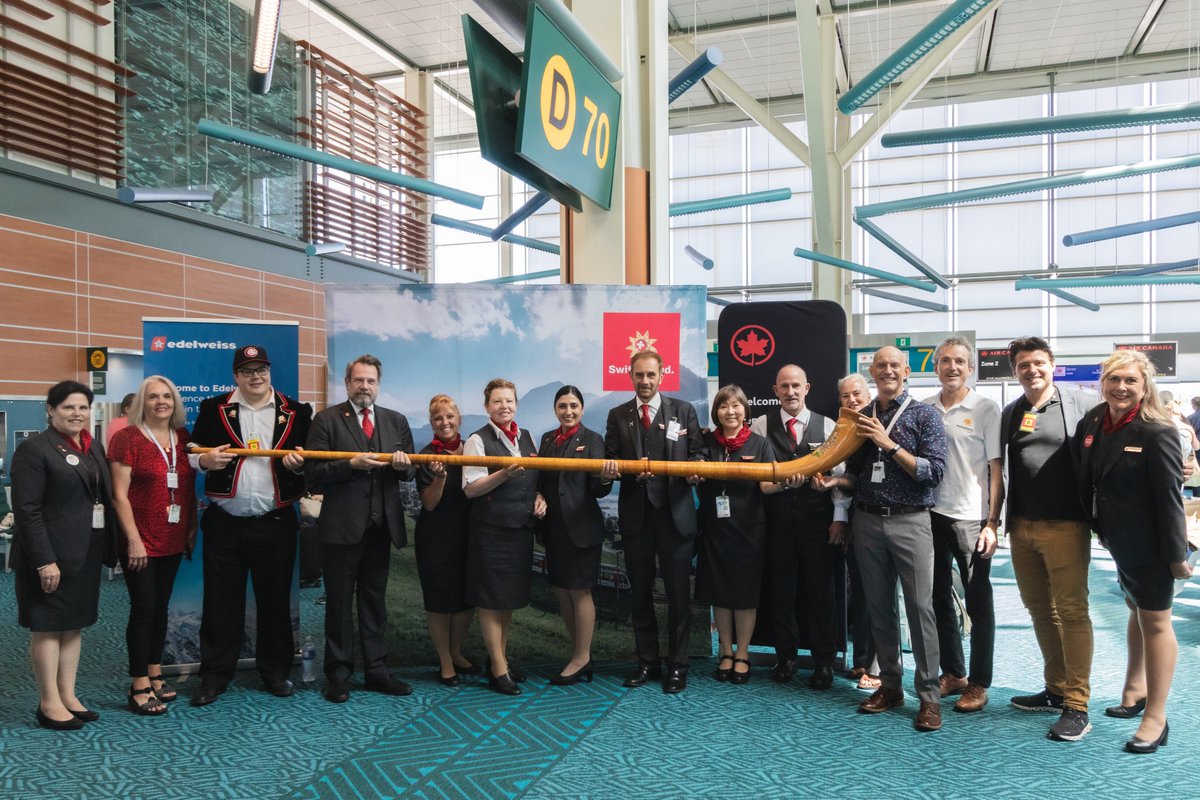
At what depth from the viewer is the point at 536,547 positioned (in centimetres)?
468

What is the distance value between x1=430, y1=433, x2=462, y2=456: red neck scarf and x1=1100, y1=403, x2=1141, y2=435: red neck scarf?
3120 millimetres

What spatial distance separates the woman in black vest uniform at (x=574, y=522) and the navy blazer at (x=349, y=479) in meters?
0.77

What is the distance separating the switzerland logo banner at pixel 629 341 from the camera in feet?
16.0

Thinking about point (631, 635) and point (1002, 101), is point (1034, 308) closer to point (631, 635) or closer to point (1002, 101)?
point (1002, 101)

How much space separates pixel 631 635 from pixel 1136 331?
1778cm

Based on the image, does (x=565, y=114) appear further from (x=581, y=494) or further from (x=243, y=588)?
(x=243, y=588)

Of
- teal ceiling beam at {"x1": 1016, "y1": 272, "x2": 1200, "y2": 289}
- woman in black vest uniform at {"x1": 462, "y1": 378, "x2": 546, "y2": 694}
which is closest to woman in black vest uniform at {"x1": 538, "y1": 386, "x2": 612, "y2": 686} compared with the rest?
woman in black vest uniform at {"x1": 462, "y1": 378, "x2": 546, "y2": 694}

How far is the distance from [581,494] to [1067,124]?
12.6 ft

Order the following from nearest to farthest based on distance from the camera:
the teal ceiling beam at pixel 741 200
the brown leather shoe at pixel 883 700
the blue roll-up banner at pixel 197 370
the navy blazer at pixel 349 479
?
the brown leather shoe at pixel 883 700
the navy blazer at pixel 349 479
the blue roll-up banner at pixel 197 370
the teal ceiling beam at pixel 741 200

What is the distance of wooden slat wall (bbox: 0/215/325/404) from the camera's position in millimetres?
8094

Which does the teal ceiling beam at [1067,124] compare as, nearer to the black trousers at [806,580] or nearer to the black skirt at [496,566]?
the black trousers at [806,580]

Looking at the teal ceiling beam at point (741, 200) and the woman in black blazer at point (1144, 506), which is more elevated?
the teal ceiling beam at point (741, 200)

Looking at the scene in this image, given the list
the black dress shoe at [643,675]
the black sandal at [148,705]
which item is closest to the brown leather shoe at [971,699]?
the black dress shoe at [643,675]

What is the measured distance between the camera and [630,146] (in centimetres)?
562
